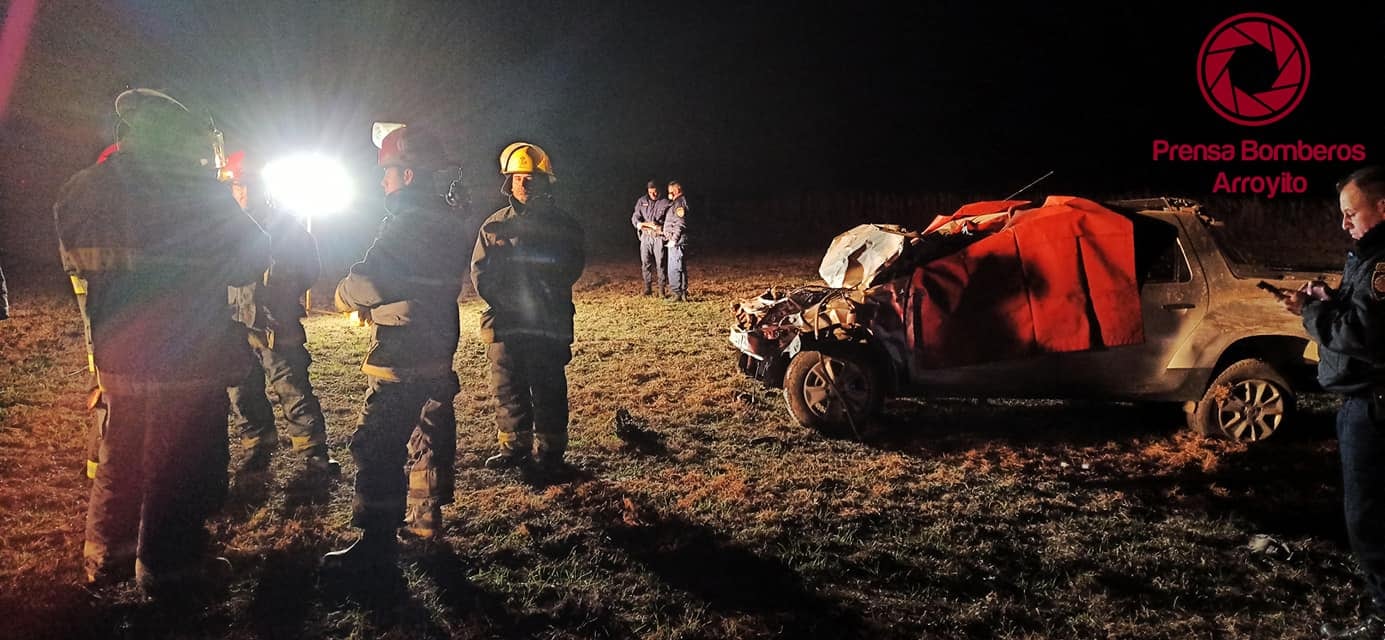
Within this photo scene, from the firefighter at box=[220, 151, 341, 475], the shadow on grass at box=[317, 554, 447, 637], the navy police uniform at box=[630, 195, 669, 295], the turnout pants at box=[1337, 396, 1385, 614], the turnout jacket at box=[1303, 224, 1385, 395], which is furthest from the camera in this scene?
the navy police uniform at box=[630, 195, 669, 295]

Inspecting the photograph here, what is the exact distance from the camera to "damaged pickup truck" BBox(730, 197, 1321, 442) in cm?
531

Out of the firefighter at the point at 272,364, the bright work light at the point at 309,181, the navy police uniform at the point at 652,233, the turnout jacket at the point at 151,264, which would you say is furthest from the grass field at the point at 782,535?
Result: the navy police uniform at the point at 652,233

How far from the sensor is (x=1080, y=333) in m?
5.30

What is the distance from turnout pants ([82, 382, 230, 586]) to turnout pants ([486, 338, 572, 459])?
1648 mm

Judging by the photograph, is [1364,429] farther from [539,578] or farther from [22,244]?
[22,244]

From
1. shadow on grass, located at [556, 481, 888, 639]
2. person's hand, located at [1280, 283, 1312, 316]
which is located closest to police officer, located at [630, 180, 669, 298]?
shadow on grass, located at [556, 481, 888, 639]

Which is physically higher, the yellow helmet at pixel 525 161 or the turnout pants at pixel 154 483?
the yellow helmet at pixel 525 161

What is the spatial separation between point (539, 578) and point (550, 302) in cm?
169

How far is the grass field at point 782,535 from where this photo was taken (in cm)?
339

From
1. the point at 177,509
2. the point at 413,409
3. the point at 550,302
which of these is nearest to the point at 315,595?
the point at 177,509

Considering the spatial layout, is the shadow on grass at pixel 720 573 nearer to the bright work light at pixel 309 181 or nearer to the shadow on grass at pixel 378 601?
the shadow on grass at pixel 378 601

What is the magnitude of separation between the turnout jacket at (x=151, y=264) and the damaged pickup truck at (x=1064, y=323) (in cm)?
367

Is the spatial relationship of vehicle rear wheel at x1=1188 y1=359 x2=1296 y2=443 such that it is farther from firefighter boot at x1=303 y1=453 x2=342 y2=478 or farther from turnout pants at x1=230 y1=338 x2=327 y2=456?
turnout pants at x1=230 y1=338 x2=327 y2=456

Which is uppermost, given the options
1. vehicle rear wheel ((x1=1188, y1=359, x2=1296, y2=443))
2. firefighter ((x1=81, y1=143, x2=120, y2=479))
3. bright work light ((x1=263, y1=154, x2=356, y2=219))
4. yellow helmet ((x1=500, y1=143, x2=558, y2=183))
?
bright work light ((x1=263, y1=154, x2=356, y2=219))
